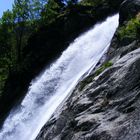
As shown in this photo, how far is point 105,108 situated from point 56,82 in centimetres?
1797

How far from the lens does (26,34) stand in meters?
55.1

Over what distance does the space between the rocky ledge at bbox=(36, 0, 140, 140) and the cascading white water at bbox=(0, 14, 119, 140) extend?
7.47 meters

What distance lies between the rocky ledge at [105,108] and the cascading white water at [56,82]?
24.5 feet

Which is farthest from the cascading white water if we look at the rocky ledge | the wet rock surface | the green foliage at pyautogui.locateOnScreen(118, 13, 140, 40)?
the wet rock surface

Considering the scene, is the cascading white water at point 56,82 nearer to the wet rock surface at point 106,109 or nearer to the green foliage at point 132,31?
the green foliage at point 132,31

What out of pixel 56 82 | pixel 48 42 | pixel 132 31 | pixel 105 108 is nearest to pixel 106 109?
pixel 105 108

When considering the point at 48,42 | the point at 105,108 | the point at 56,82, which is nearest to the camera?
the point at 105,108

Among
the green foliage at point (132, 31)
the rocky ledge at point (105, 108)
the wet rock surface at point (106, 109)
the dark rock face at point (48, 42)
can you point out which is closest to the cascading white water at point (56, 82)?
the dark rock face at point (48, 42)

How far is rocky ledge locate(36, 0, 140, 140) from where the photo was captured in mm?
12461

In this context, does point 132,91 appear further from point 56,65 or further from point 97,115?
point 56,65

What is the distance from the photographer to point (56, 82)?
1251 inches

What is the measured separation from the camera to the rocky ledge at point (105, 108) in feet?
40.9

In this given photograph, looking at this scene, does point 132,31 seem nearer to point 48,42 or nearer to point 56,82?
point 56,82

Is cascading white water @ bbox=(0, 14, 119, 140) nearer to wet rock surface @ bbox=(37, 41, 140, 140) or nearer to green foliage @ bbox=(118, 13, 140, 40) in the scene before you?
green foliage @ bbox=(118, 13, 140, 40)
